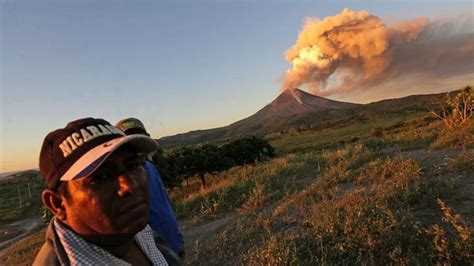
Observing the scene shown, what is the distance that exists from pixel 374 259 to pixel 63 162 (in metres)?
3.65

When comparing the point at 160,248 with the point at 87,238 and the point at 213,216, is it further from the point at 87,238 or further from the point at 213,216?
the point at 213,216

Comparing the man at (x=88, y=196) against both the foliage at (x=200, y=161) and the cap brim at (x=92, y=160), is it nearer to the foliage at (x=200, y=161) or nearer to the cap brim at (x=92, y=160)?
the cap brim at (x=92, y=160)

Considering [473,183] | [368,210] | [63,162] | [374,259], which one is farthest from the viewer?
[473,183]

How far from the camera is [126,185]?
142cm

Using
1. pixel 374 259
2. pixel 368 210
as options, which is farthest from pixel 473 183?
pixel 374 259

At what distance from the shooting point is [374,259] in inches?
165

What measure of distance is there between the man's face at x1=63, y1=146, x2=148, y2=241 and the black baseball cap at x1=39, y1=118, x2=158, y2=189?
0.17 feet

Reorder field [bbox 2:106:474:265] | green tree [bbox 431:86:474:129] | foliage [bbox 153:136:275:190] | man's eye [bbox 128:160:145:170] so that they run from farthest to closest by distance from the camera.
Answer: foliage [bbox 153:136:275:190]
green tree [bbox 431:86:474:129]
field [bbox 2:106:474:265]
man's eye [bbox 128:160:145:170]

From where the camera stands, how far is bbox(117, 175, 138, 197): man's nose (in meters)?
1.40

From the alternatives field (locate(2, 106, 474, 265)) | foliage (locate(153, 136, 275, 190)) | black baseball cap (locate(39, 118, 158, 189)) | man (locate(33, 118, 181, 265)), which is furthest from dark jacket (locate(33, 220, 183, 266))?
foliage (locate(153, 136, 275, 190))

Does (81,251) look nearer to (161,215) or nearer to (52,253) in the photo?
(52,253)

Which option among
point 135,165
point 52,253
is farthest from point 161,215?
point 52,253

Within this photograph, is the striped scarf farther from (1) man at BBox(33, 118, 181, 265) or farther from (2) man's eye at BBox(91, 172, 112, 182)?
(2) man's eye at BBox(91, 172, 112, 182)

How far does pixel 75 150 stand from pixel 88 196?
0.16 metres
